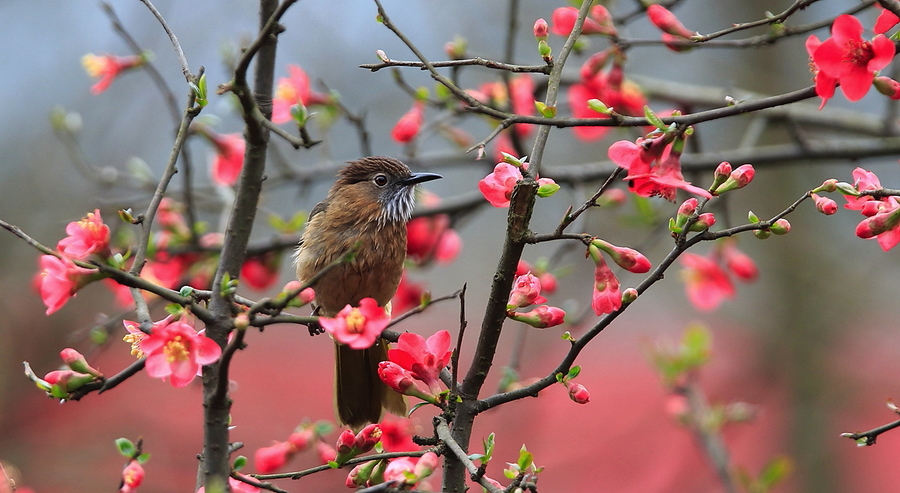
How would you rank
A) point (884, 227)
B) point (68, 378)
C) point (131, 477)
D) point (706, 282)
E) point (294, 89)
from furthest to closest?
point (706, 282)
point (294, 89)
point (131, 477)
point (884, 227)
point (68, 378)

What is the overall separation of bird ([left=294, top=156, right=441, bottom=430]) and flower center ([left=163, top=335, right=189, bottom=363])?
120 centimetres

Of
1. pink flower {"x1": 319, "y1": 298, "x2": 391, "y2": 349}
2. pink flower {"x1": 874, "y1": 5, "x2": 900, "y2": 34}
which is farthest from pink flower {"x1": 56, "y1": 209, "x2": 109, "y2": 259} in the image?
pink flower {"x1": 874, "y1": 5, "x2": 900, "y2": 34}

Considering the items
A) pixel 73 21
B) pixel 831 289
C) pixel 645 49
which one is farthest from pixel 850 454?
pixel 73 21

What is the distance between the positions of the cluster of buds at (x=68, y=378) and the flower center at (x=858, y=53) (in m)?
1.73

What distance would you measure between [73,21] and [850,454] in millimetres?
8566

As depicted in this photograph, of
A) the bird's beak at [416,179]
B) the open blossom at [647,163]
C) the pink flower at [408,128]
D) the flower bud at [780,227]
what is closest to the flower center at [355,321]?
the open blossom at [647,163]

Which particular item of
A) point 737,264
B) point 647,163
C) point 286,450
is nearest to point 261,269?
point 286,450

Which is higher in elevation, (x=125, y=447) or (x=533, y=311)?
(x=533, y=311)

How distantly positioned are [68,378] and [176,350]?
0.23 meters

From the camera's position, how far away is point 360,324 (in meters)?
1.64

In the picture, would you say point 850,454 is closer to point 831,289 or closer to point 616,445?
point 831,289

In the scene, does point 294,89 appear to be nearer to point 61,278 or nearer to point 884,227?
point 61,278

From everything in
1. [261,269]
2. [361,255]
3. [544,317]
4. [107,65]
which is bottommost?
[544,317]

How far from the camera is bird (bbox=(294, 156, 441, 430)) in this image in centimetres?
301
